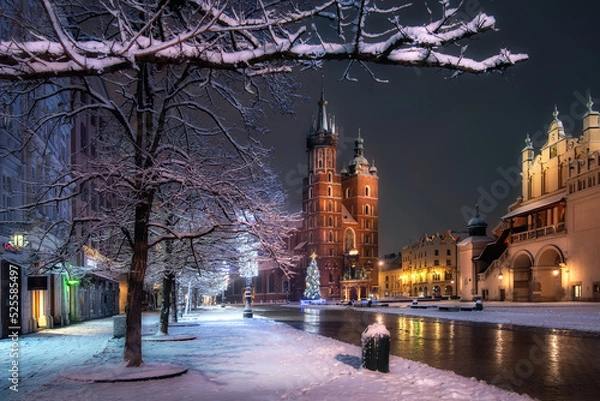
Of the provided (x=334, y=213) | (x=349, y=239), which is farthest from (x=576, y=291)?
(x=349, y=239)

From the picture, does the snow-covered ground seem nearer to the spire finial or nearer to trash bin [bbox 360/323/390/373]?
trash bin [bbox 360/323/390/373]

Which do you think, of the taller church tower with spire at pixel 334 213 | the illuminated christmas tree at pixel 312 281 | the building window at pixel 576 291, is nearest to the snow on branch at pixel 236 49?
the building window at pixel 576 291

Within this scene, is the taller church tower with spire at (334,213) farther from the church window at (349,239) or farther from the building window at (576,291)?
the building window at (576,291)

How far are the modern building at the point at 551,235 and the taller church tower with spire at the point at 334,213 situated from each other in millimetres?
61571

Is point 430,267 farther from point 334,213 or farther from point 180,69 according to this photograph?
point 180,69

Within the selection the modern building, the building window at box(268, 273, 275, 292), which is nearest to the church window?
the building window at box(268, 273, 275, 292)

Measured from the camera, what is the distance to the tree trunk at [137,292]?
12.2 metres

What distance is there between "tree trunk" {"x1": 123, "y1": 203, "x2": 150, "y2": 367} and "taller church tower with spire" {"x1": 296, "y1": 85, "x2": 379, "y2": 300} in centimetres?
11489

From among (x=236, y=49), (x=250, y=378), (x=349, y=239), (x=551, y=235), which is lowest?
(x=250, y=378)

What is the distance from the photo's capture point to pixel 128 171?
1186 cm

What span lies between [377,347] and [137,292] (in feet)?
16.7

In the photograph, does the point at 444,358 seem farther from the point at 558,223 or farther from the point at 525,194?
the point at 525,194

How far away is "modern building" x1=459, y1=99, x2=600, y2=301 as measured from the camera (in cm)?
4547

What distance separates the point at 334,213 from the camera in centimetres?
13588
